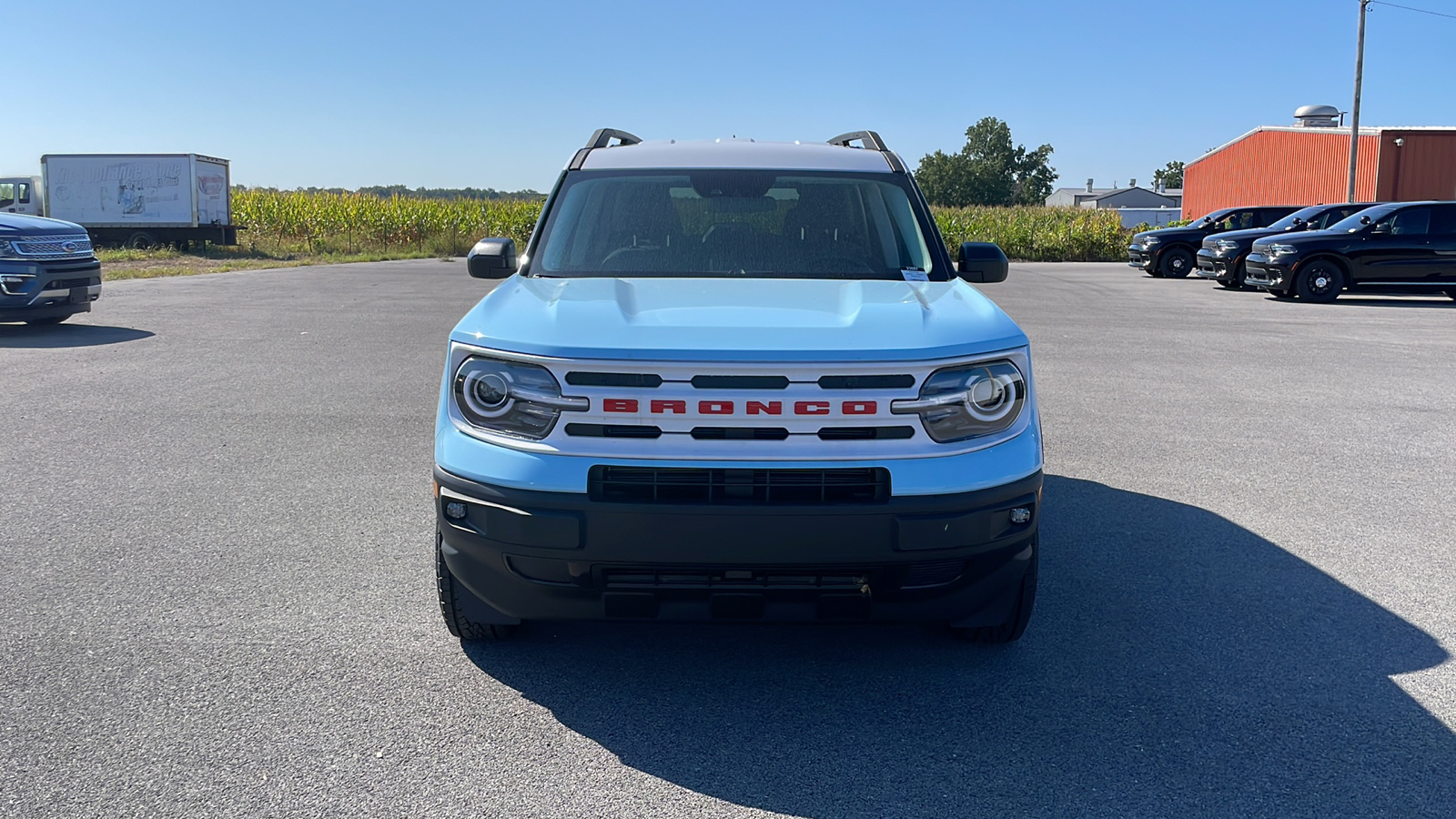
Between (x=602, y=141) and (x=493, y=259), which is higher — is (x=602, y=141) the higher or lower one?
the higher one

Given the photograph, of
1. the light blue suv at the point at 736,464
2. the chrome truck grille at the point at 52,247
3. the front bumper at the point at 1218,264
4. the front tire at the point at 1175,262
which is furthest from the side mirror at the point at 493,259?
the front tire at the point at 1175,262

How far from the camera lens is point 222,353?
1173 centimetres

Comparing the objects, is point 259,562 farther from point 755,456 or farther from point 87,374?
point 87,374

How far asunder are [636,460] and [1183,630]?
7.04ft

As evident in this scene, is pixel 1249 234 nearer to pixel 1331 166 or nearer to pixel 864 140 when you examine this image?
pixel 864 140

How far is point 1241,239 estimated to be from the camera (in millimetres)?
22266

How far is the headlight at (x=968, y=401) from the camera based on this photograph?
3318 millimetres

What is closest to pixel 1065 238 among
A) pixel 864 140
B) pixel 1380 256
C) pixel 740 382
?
pixel 1380 256

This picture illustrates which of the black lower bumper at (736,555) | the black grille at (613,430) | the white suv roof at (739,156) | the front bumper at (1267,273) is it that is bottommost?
the black lower bumper at (736,555)

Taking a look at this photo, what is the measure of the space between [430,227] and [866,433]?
42.6 m

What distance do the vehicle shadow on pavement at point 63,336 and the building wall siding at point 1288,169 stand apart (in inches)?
1461

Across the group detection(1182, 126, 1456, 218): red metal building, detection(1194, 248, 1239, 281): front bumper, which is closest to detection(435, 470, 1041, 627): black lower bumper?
detection(1194, 248, 1239, 281): front bumper

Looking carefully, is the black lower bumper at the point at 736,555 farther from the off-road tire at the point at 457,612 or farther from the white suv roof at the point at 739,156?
the white suv roof at the point at 739,156

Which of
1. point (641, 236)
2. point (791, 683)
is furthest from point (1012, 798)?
point (641, 236)
